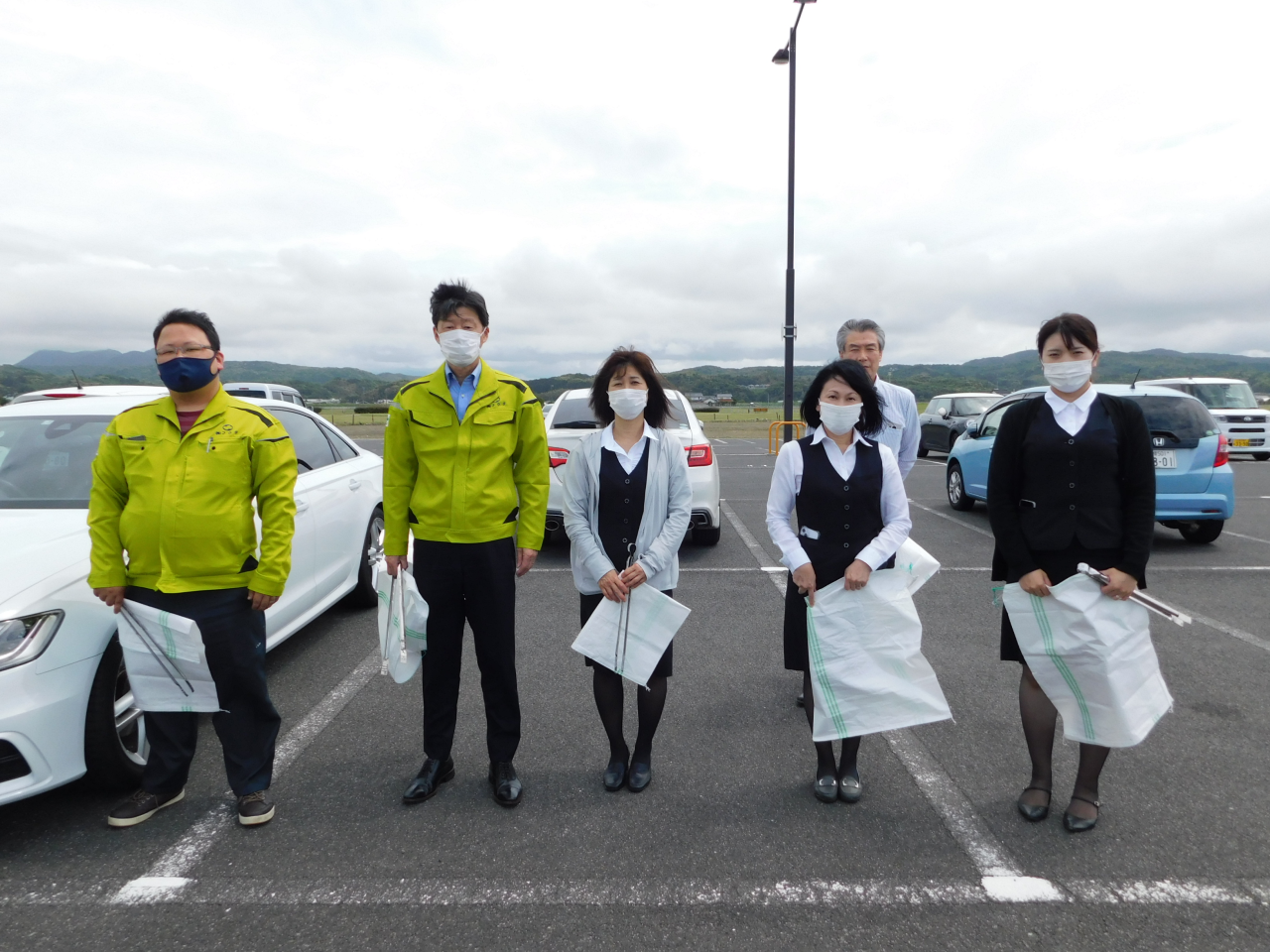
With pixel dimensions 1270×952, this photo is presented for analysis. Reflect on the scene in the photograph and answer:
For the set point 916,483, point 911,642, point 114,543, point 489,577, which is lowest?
point 916,483

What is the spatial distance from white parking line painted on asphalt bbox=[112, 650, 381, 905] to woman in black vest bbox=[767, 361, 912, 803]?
2.20 meters

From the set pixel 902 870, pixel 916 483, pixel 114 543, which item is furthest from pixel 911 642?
pixel 916 483

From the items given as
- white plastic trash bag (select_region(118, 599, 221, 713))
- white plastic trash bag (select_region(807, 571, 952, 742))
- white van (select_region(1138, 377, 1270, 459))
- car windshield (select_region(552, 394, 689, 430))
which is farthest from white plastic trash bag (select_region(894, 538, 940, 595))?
white van (select_region(1138, 377, 1270, 459))

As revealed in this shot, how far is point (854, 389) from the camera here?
296 centimetres

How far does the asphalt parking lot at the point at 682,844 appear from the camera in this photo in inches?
88.2

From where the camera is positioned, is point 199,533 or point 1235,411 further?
point 1235,411

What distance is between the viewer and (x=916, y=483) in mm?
13055

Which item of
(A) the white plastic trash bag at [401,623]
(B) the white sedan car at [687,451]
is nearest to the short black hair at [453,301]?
(A) the white plastic trash bag at [401,623]

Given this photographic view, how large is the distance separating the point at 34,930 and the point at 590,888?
1606 mm

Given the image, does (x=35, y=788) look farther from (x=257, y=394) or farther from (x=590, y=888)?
(x=257, y=394)

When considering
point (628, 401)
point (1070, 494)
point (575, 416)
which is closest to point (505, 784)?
point (628, 401)

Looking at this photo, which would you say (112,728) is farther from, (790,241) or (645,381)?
(790,241)

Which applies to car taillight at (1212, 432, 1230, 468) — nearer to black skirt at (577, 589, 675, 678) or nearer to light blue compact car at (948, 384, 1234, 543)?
light blue compact car at (948, 384, 1234, 543)

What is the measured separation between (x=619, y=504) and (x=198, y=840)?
1.89 m
